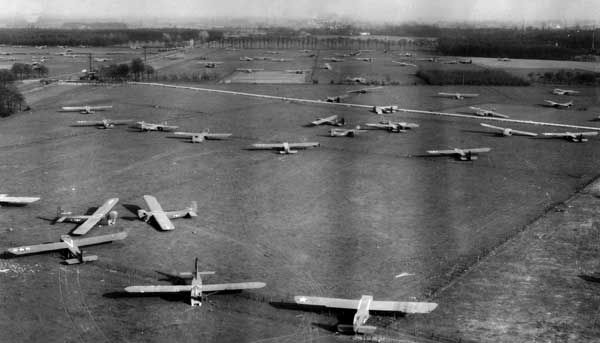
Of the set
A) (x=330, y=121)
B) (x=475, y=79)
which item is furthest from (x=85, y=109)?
(x=475, y=79)

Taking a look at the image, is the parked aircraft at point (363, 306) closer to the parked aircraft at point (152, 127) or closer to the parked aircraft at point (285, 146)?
the parked aircraft at point (285, 146)

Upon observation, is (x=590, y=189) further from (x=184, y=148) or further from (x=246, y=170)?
(x=184, y=148)

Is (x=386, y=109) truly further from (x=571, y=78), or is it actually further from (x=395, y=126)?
(x=571, y=78)

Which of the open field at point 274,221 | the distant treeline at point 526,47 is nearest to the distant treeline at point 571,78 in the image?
the distant treeline at point 526,47

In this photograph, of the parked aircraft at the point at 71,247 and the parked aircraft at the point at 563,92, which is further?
the parked aircraft at the point at 563,92

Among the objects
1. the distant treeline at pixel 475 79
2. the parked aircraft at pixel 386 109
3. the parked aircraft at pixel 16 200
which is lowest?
the parked aircraft at pixel 16 200

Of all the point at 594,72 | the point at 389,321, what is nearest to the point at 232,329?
the point at 389,321
